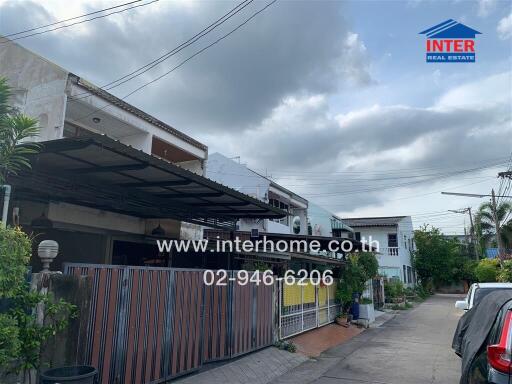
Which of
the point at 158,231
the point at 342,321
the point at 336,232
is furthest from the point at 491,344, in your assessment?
the point at 336,232

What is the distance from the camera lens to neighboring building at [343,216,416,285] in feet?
119

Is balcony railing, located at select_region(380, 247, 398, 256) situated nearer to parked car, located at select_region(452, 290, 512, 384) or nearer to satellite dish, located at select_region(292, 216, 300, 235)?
satellite dish, located at select_region(292, 216, 300, 235)

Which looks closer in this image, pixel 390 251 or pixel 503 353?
pixel 503 353

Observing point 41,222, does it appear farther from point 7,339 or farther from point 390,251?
point 390,251

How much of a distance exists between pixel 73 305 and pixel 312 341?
8.44m

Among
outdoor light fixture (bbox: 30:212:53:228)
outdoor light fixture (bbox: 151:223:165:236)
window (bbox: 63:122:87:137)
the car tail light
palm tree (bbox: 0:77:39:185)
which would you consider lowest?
the car tail light

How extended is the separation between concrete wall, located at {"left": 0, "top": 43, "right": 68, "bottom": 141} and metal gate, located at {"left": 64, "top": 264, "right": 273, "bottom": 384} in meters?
5.63

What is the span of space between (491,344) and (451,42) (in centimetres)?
1004

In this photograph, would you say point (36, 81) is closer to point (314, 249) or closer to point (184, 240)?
point (184, 240)

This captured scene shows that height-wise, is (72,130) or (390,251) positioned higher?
(72,130)

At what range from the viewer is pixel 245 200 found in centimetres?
941

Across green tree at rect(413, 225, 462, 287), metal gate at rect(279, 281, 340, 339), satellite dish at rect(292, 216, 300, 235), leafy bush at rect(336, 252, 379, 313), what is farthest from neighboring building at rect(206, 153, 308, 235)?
green tree at rect(413, 225, 462, 287)

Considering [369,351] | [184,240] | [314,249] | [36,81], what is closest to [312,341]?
[369,351]

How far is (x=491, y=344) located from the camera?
173 inches
